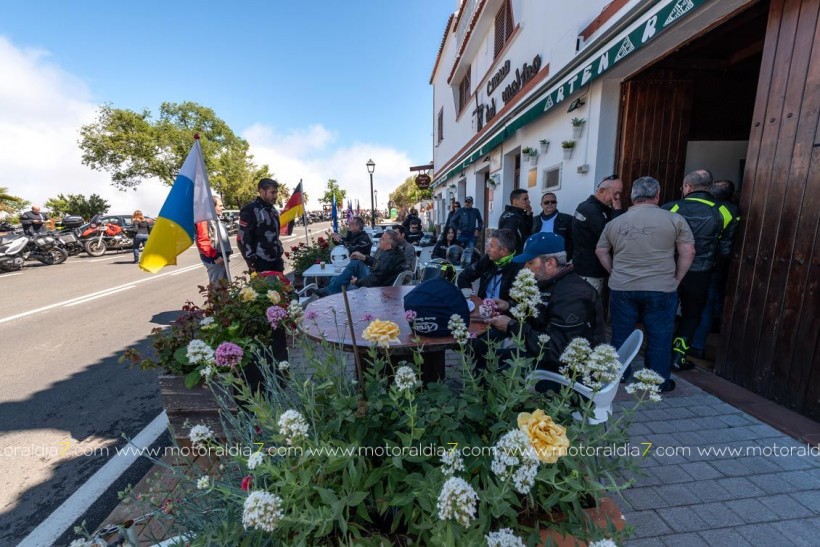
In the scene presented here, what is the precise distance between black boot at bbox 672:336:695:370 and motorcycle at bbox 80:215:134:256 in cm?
1874

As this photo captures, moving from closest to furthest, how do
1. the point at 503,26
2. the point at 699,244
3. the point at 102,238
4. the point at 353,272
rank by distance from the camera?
the point at 699,244 < the point at 353,272 < the point at 503,26 < the point at 102,238

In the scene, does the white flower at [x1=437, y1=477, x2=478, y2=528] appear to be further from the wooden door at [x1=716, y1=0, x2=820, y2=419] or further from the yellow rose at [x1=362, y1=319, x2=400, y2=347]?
the wooden door at [x1=716, y1=0, x2=820, y2=419]

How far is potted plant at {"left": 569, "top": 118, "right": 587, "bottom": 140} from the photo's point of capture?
4.88m

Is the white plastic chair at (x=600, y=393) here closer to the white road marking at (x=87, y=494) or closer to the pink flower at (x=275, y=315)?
the pink flower at (x=275, y=315)

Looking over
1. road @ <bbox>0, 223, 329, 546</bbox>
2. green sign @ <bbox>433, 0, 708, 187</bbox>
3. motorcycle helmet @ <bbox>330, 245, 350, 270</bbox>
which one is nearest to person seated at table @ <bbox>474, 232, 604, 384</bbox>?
road @ <bbox>0, 223, 329, 546</bbox>

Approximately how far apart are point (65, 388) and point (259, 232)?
2.53 metres

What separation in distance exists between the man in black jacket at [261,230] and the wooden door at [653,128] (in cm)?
443

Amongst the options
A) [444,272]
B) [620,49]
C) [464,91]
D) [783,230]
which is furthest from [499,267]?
[464,91]

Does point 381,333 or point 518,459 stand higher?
point 381,333

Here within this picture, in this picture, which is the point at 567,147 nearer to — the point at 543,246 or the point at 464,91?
Answer: the point at 543,246

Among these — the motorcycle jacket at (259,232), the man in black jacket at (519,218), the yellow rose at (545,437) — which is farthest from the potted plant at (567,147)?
the yellow rose at (545,437)

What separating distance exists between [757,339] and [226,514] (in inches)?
152

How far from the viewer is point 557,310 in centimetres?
194

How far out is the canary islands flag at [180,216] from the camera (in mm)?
3018
